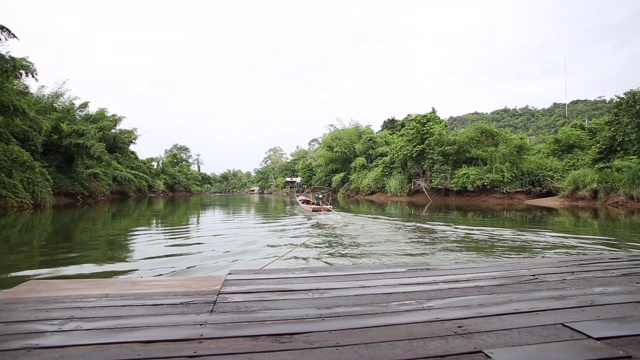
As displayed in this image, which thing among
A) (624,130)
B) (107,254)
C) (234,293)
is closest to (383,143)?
(624,130)

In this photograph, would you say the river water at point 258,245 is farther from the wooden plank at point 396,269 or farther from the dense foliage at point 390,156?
the dense foliage at point 390,156

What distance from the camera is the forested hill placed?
131 feet

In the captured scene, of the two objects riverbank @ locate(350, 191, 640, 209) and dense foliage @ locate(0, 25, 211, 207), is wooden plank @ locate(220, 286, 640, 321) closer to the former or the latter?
dense foliage @ locate(0, 25, 211, 207)

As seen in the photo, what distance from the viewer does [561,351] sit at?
1.56 m

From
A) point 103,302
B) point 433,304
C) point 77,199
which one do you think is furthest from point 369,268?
point 77,199

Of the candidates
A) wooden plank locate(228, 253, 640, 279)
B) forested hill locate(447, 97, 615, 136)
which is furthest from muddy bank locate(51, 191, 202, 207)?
forested hill locate(447, 97, 615, 136)

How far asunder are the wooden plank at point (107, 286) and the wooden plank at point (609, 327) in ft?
7.44

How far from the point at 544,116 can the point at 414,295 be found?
5658cm

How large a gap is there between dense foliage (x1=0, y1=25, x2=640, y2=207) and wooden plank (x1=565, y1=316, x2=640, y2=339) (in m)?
13.0

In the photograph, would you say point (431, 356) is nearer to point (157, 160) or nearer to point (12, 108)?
point (12, 108)

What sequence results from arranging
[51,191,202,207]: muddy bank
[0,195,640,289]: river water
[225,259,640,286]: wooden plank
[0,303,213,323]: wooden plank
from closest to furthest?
[0,303,213,323]: wooden plank, [225,259,640,286]: wooden plank, [0,195,640,289]: river water, [51,191,202,207]: muddy bank

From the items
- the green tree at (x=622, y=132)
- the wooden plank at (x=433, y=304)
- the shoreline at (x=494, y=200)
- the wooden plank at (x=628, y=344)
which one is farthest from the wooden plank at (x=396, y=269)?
the shoreline at (x=494, y=200)

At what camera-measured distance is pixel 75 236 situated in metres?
8.22

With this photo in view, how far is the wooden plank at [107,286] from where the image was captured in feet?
8.05
